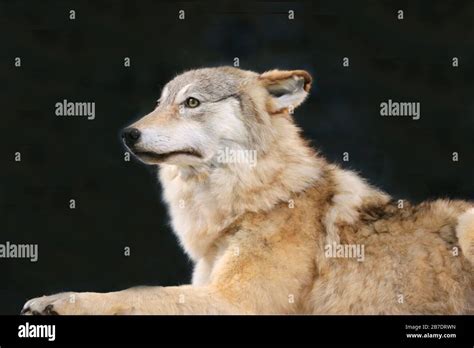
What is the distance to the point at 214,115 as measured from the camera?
22.8ft

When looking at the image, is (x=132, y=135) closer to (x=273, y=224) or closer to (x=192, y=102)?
(x=192, y=102)

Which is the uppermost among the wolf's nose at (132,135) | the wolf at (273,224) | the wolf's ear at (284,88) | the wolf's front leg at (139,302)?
the wolf's ear at (284,88)

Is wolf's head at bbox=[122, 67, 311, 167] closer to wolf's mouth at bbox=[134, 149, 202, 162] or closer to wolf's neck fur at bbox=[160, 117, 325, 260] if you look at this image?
wolf's mouth at bbox=[134, 149, 202, 162]

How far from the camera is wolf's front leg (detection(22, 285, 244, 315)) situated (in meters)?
5.96

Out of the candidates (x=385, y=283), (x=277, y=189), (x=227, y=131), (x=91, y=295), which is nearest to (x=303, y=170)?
(x=277, y=189)

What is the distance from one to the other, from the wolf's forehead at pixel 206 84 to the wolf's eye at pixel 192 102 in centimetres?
7

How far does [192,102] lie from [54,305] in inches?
85.7

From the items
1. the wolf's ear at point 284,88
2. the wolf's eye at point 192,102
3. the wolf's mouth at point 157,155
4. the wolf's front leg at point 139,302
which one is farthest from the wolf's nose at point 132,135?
the wolf's ear at point 284,88

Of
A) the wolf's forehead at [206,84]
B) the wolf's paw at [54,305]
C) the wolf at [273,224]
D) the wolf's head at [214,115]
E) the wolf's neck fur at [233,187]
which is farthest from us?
the wolf's forehead at [206,84]

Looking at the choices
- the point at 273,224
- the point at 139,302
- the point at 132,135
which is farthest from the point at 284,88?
the point at 139,302

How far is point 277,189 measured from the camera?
6.91 m

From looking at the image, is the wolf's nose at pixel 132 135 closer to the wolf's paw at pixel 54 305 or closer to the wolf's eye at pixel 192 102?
the wolf's eye at pixel 192 102

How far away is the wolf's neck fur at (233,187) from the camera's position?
689 centimetres
